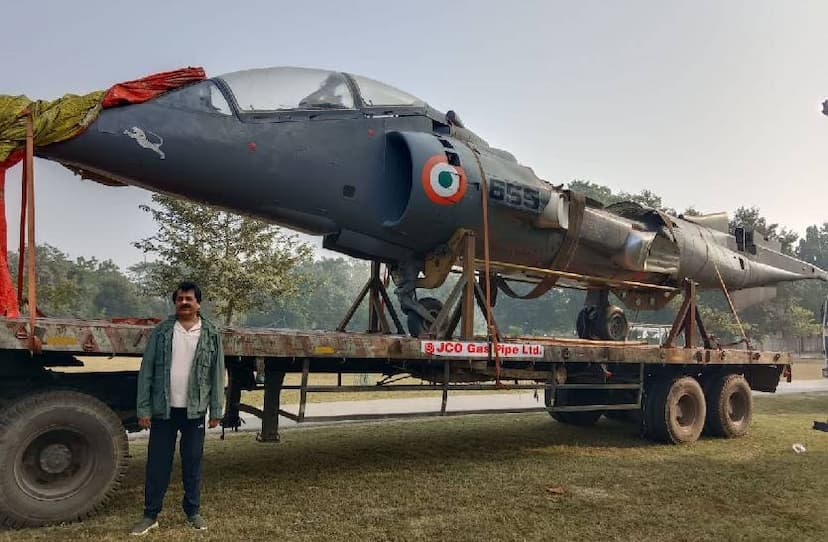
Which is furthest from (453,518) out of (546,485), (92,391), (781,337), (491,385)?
(781,337)

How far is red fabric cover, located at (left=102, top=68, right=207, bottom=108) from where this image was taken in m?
4.74

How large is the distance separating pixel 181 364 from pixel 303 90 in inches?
127

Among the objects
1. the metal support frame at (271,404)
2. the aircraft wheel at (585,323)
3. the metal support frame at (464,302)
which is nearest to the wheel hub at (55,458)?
the metal support frame at (271,404)

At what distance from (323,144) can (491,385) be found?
3217 mm

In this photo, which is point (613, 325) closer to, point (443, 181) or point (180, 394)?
point (443, 181)

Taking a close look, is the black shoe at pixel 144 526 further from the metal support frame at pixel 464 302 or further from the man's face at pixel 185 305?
the metal support frame at pixel 464 302

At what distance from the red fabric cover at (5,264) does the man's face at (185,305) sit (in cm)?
116

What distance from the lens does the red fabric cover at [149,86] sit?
474cm

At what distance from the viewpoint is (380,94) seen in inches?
254

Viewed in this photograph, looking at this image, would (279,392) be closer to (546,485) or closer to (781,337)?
(546,485)

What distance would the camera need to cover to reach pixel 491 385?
6.27m

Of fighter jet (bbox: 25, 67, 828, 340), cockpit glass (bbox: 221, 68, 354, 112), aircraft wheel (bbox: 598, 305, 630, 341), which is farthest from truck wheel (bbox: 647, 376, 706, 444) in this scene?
cockpit glass (bbox: 221, 68, 354, 112)

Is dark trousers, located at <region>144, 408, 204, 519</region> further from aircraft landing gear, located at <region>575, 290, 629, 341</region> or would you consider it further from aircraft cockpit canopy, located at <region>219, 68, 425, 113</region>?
aircraft landing gear, located at <region>575, 290, 629, 341</region>

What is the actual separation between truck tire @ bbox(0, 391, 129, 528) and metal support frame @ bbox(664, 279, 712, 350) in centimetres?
766
